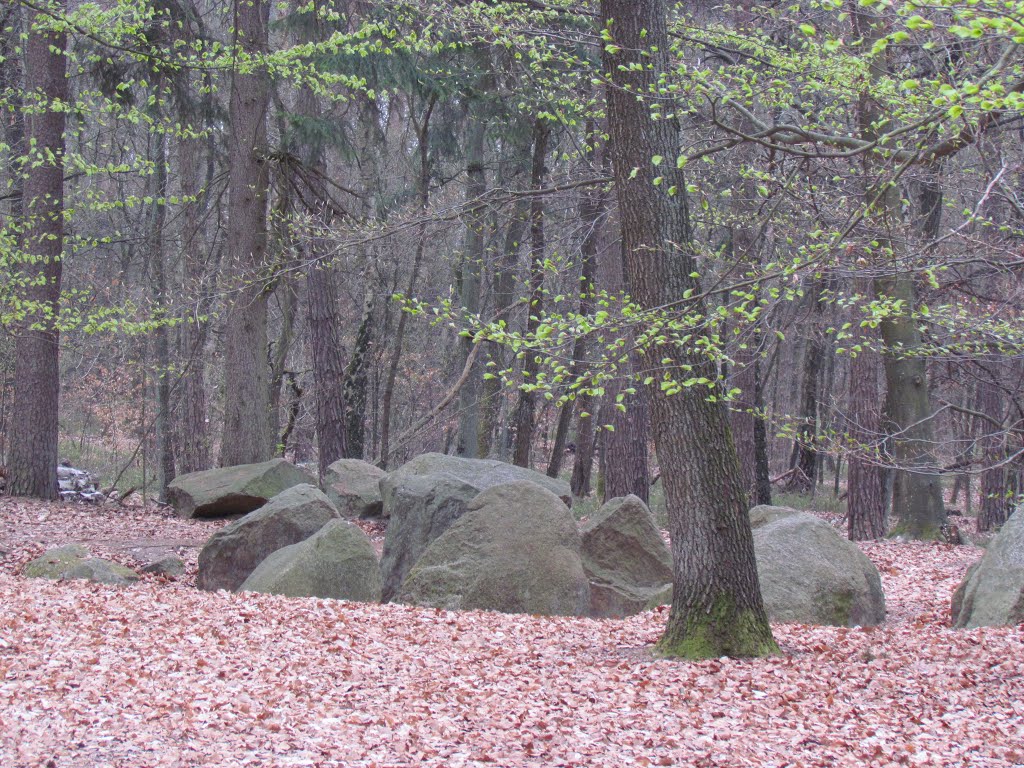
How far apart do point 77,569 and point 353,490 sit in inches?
217

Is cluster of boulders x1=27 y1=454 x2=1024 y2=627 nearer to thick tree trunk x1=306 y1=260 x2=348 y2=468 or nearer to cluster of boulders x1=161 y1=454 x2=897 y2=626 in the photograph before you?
cluster of boulders x1=161 y1=454 x2=897 y2=626

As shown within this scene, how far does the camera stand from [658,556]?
31.4 ft

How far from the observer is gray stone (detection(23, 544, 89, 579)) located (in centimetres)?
962

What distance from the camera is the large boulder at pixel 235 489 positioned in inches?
552

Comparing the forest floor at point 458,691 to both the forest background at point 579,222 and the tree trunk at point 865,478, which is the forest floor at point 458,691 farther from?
the tree trunk at point 865,478

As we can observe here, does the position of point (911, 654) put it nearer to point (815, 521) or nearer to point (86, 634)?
point (815, 521)

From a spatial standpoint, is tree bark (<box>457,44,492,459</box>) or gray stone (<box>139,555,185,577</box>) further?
tree bark (<box>457,44,492,459</box>)

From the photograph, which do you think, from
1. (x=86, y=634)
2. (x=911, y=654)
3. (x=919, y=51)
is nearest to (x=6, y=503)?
(x=86, y=634)

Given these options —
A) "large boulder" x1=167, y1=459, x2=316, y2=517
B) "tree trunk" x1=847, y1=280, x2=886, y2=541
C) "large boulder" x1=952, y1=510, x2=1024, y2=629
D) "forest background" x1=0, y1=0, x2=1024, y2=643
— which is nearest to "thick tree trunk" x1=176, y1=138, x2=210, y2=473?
"forest background" x1=0, y1=0, x2=1024, y2=643

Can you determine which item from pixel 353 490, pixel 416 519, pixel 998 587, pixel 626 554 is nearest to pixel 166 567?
pixel 416 519

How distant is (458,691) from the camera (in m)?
5.66

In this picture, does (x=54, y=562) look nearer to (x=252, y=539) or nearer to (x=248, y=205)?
(x=252, y=539)

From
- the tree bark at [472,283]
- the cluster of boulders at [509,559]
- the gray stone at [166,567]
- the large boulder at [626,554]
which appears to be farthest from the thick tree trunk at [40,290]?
the large boulder at [626,554]

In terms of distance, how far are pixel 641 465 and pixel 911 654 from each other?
28.6ft
